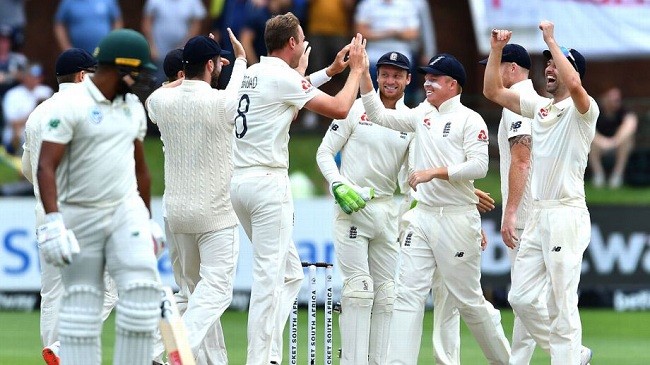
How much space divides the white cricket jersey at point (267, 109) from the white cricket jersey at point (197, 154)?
0.77ft

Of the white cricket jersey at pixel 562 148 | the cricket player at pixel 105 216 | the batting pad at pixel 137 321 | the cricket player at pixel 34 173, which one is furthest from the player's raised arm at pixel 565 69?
the cricket player at pixel 34 173

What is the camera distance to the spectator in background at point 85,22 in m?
18.0

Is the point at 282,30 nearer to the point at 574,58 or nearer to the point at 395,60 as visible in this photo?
the point at 395,60

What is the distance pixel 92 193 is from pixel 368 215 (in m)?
3.16

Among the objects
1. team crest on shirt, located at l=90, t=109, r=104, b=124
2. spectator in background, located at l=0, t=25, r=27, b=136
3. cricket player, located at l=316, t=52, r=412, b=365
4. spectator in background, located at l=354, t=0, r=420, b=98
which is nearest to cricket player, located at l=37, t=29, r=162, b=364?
team crest on shirt, located at l=90, t=109, r=104, b=124

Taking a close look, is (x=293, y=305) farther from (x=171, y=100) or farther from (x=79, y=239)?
(x=79, y=239)

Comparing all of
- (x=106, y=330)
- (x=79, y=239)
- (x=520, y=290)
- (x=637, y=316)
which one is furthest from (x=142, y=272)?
(x=637, y=316)

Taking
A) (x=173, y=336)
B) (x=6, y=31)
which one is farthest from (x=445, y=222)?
(x=6, y=31)

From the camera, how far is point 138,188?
819 centimetres

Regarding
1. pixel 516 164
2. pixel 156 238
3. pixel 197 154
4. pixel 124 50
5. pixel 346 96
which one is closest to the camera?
pixel 124 50

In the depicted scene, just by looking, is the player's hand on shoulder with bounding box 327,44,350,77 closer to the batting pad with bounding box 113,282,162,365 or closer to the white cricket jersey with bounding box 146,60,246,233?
the white cricket jersey with bounding box 146,60,246,233

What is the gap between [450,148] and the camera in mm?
9703

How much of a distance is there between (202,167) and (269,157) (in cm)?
56

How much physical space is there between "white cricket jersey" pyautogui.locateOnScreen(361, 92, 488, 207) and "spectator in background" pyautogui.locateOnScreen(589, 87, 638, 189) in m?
8.62
